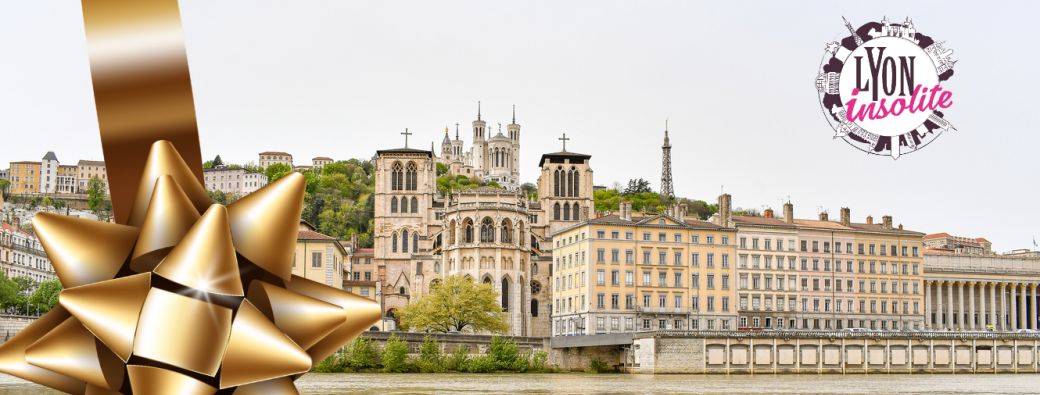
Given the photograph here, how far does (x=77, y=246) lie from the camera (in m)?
7.13

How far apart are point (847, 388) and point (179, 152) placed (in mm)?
45313

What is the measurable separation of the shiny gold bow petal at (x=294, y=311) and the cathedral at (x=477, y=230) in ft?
299

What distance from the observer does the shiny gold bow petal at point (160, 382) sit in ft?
21.7

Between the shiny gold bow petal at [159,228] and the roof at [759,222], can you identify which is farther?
the roof at [759,222]

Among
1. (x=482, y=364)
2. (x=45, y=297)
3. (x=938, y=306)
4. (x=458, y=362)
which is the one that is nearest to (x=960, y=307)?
(x=938, y=306)

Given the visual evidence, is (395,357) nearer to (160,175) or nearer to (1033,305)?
(160,175)

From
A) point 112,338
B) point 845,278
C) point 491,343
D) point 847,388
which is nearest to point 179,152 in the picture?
point 112,338

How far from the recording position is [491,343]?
69312 millimetres

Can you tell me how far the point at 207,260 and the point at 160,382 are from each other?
0.85 meters

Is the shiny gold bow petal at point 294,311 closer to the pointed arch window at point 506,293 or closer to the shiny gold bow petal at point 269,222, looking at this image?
the shiny gold bow petal at point 269,222

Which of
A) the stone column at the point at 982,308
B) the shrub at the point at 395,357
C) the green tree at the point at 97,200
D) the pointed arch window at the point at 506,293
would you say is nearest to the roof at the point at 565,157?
the pointed arch window at the point at 506,293

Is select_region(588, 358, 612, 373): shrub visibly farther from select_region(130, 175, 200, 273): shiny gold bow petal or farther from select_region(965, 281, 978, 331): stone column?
select_region(130, 175, 200, 273): shiny gold bow petal

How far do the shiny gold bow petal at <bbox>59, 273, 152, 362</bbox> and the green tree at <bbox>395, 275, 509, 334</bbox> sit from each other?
77.3 metres

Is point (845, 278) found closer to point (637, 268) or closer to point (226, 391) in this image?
point (637, 268)
